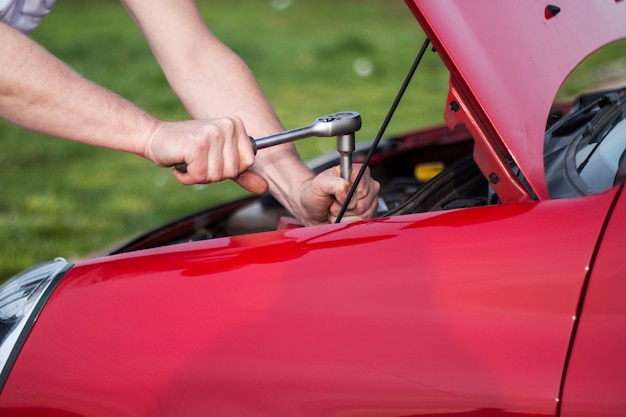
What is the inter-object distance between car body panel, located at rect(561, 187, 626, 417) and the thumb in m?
0.89

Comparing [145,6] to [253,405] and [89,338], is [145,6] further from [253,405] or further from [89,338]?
[253,405]

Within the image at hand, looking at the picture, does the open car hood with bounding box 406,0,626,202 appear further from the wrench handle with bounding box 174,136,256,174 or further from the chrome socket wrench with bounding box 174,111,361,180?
the wrench handle with bounding box 174,136,256,174

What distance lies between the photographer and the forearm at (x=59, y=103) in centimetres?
187

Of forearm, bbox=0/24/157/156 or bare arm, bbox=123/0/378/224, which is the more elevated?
bare arm, bbox=123/0/378/224

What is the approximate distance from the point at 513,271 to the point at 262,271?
417 millimetres

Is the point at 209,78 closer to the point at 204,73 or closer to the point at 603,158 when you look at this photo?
the point at 204,73

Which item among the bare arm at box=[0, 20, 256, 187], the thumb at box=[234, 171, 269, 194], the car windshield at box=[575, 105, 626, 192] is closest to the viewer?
the car windshield at box=[575, 105, 626, 192]

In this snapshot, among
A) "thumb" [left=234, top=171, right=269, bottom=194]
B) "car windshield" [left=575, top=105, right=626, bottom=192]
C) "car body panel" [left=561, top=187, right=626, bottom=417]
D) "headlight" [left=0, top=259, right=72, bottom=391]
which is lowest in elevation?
"car body panel" [left=561, top=187, right=626, bottom=417]

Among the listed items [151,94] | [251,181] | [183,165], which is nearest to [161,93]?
[151,94]

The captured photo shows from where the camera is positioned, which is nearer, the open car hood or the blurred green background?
the open car hood

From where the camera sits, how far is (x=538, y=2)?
5.77 feet

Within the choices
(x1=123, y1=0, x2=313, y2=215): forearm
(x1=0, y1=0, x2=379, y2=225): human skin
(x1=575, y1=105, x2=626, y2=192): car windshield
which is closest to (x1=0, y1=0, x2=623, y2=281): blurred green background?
(x1=123, y1=0, x2=313, y2=215): forearm

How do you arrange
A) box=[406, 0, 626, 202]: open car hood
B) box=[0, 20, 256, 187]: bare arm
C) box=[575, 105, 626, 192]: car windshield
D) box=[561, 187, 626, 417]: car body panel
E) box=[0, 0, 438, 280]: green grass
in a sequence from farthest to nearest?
box=[0, 0, 438, 280]: green grass < box=[0, 20, 256, 187]: bare arm < box=[575, 105, 626, 192]: car windshield < box=[406, 0, 626, 202]: open car hood < box=[561, 187, 626, 417]: car body panel

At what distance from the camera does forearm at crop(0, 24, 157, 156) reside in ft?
6.15
